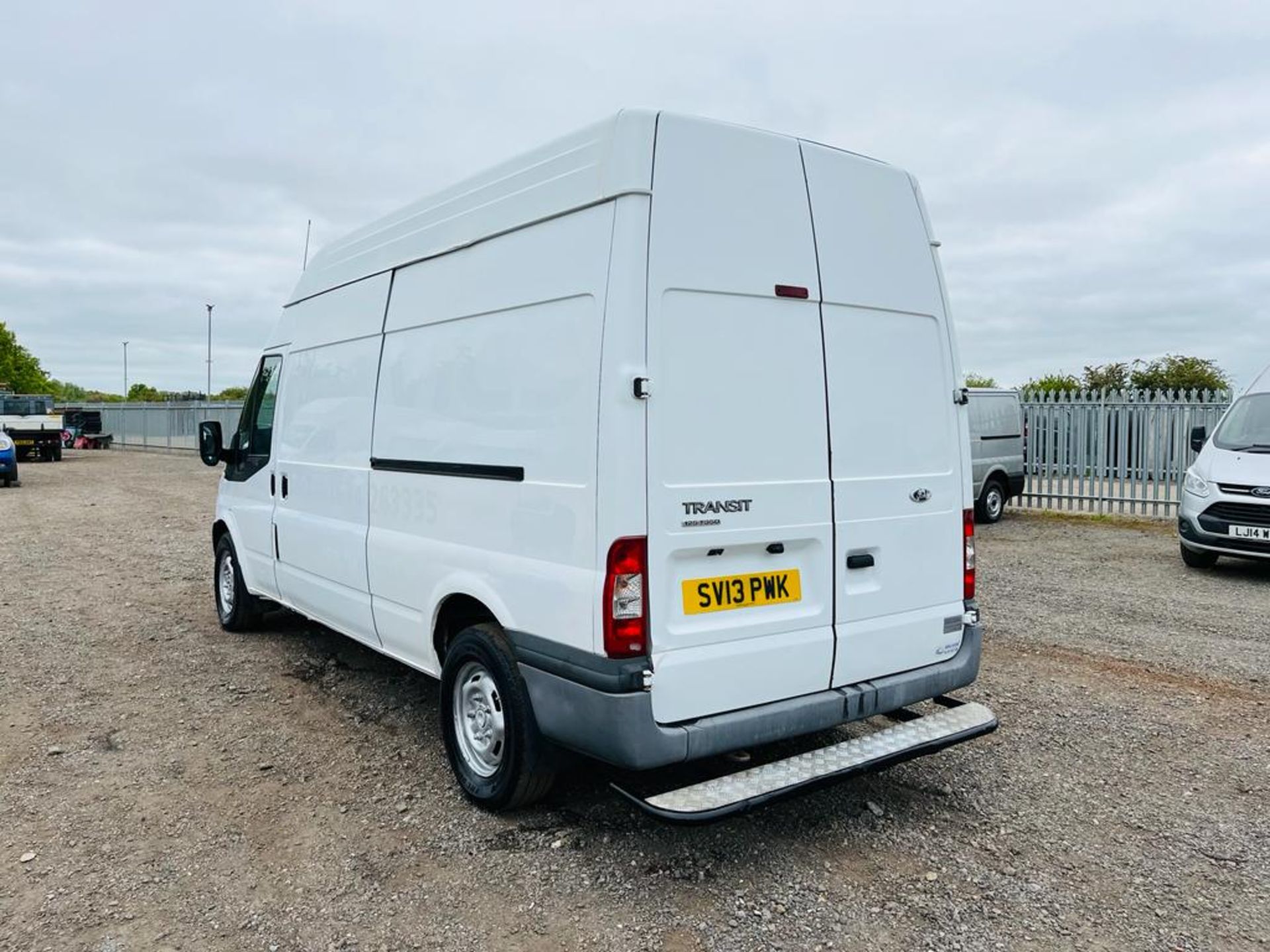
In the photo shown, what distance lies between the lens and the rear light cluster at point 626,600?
10.3 ft

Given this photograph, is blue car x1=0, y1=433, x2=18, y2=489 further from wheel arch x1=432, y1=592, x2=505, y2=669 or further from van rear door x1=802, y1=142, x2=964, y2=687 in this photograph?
van rear door x1=802, y1=142, x2=964, y2=687

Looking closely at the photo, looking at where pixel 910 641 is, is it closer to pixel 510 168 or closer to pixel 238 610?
pixel 510 168

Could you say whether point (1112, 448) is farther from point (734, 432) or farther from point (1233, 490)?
point (734, 432)

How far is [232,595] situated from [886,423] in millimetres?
5264

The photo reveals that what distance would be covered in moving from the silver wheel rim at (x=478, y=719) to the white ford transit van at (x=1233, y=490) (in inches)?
309

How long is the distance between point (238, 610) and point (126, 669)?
0.92 m

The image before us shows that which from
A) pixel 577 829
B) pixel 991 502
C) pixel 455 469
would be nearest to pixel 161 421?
pixel 991 502

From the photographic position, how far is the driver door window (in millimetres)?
6031

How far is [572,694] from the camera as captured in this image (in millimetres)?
3275

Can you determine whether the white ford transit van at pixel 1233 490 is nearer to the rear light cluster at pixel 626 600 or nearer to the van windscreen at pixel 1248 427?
the van windscreen at pixel 1248 427

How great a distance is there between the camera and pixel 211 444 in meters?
6.44

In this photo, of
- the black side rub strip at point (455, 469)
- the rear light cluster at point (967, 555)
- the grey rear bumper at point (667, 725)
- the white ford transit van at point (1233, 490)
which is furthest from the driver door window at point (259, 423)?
the white ford transit van at point (1233, 490)

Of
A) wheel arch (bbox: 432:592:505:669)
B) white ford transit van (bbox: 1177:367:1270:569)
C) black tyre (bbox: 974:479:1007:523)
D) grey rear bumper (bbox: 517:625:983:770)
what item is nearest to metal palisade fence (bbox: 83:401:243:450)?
black tyre (bbox: 974:479:1007:523)

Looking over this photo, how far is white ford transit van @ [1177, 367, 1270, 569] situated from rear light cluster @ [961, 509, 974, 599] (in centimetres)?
593
